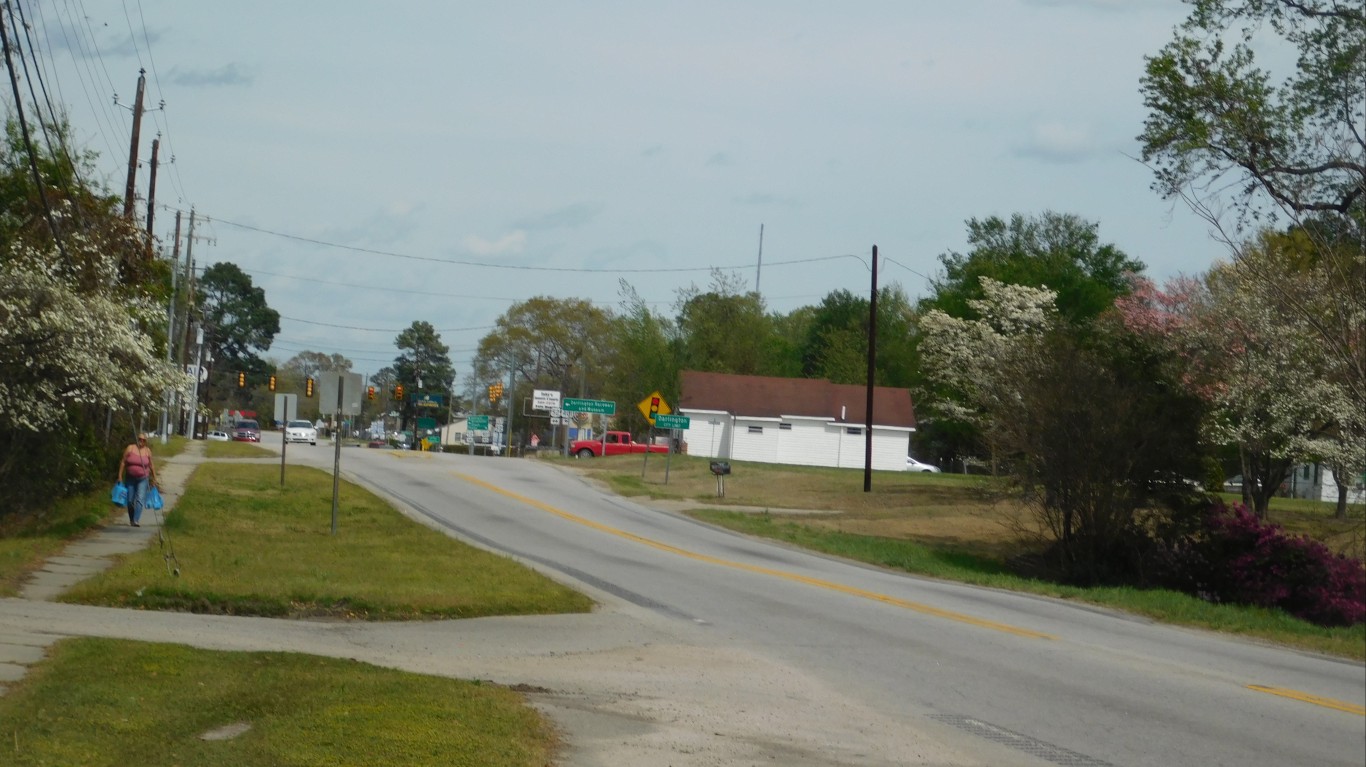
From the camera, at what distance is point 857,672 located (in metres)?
11.8

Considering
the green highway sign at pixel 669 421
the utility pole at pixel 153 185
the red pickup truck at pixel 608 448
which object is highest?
the utility pole at pixel 153 185

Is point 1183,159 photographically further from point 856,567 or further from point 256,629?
point 256,629

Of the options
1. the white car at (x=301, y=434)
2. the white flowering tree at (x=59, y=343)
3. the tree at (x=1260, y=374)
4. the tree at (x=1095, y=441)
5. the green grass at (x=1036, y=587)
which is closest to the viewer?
the green grass at (x=1036, y=587)

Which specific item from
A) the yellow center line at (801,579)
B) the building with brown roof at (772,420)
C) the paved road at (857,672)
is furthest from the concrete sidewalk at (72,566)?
the building with brown roof at (772,420)

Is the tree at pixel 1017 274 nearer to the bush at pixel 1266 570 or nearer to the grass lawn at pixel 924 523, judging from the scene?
the grass lawn at pixel 924 523

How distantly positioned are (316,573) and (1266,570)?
12.3 meters

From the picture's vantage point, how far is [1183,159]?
21.2 metres

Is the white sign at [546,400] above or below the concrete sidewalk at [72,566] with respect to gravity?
above

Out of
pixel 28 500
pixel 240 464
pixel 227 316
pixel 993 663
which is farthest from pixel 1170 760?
pixel 227 316

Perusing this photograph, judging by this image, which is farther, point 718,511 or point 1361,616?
point 718,511

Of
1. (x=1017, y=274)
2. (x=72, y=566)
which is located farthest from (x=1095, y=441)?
(x=1017, y=274)

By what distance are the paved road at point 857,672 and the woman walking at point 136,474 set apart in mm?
7660

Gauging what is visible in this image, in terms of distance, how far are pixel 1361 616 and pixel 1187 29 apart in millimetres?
13746

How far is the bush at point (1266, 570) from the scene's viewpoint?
1098 centimetres
